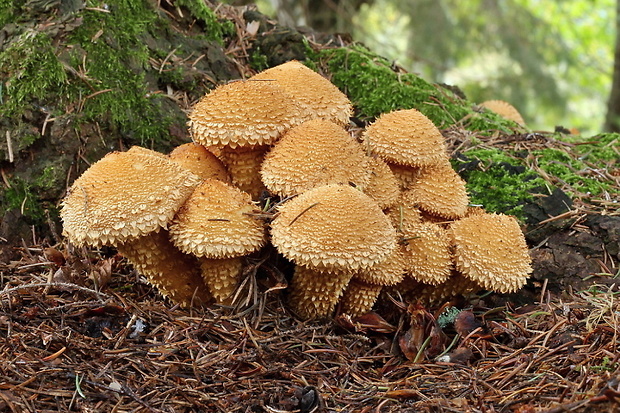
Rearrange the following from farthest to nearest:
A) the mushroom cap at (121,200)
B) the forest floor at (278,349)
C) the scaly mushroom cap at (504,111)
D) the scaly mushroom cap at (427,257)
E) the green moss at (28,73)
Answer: the scaly mushroom cap at (504,111), the green moss at (28,73), the scaly mushroom cap at (427,257), the mushroom cap at (121,200), the forest floor at (278,349)

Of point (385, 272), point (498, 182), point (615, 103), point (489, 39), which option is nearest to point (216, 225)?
point (385, 272)

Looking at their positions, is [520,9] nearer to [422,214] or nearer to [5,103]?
[422,214]

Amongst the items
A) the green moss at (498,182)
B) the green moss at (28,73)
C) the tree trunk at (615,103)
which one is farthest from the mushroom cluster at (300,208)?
the tree trunk at (615,103)

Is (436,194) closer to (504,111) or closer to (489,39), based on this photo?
(504,111)

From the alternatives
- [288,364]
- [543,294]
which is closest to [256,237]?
[288,364]

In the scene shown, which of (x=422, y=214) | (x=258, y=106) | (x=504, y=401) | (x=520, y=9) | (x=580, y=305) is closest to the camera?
(x=504, y=401)

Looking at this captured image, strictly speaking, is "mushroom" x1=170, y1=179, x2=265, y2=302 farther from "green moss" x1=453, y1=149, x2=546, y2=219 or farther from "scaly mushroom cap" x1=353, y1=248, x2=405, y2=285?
"green moss" x1=453, y1=149, x2=546, y2=219

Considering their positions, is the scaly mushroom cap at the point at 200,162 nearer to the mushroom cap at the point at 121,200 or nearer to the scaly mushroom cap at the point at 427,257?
the mushroom cap at the point at 121,200

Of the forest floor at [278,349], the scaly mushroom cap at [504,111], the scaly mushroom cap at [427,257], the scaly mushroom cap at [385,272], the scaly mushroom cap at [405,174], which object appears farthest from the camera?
the scaly mushroom cap at [504,111]
